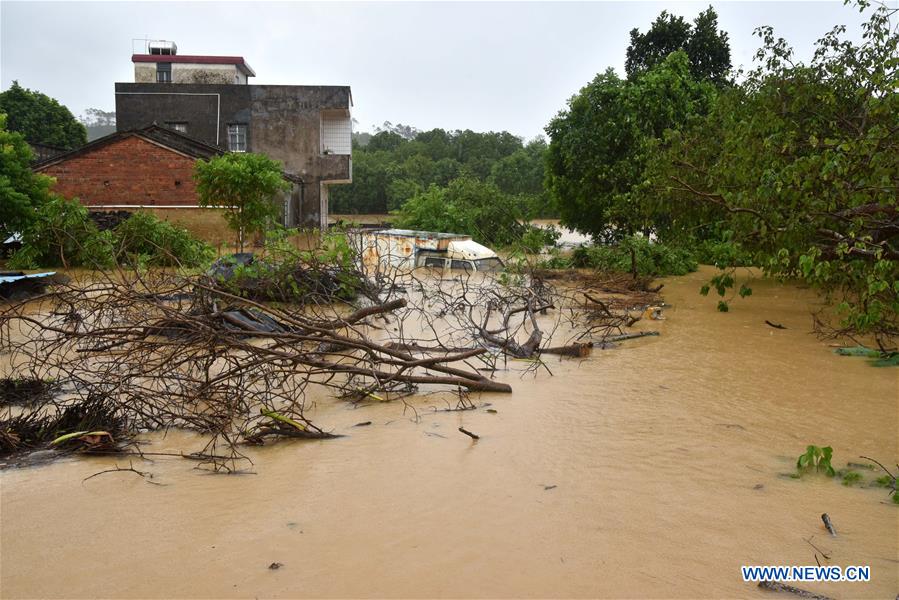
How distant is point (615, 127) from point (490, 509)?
18.6m

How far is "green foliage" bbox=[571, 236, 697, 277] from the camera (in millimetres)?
20781

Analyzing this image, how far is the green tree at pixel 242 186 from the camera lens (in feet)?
65.5

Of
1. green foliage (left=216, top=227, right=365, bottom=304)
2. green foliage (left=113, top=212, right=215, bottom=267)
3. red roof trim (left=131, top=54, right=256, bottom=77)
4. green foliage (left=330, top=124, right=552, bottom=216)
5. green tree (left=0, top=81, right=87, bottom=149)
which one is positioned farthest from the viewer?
green foliage (left=330, top=124, right=552, bottom=216)

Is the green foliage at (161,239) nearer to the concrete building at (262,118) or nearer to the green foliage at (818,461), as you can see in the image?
the concrete building at (262,118)

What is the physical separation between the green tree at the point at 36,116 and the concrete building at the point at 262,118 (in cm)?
723

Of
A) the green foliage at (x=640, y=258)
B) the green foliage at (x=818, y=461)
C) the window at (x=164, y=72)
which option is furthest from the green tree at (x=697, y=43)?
the window at (x=164, y=72)

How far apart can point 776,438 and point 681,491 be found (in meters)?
1.73

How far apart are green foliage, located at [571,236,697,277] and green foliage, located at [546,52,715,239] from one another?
62 cm

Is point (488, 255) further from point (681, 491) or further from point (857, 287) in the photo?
point (681, 491)

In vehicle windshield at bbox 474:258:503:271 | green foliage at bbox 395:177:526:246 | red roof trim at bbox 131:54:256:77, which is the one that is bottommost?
vehicle windshield at bbox 474:258:503:271

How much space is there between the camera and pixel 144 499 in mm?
5043

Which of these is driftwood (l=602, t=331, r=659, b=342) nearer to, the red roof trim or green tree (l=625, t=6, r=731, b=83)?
green tree (l=625, t=6, r=731, b=83)

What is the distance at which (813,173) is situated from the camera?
7930mm

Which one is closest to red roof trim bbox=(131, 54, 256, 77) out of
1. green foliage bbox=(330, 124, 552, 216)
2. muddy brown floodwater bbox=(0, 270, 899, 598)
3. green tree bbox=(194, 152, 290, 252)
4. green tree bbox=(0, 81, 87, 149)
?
green tree bbox=(0, 81, 87, 149)
